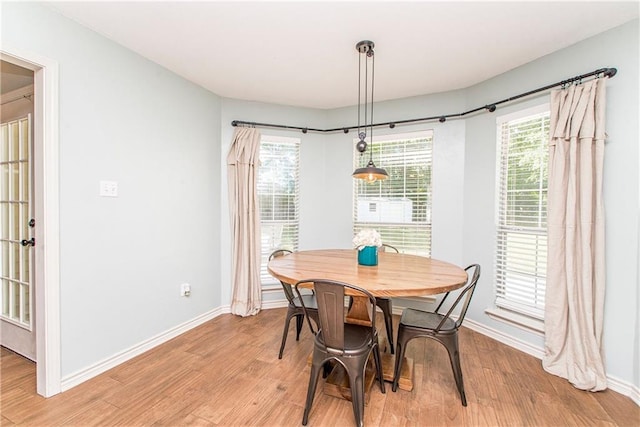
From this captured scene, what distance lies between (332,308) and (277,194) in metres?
2.27

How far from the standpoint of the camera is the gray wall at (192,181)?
197 centimetres

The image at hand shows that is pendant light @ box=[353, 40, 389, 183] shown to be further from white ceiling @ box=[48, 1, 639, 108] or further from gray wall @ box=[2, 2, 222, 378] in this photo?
gray wall @ box=[2, 2, 222, 378]

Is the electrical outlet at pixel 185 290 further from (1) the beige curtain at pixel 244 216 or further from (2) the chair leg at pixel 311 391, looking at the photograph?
(2) the chair leg at pixel 311 391

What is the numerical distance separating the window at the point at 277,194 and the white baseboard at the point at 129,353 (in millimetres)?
860

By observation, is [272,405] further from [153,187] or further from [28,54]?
[28,54]

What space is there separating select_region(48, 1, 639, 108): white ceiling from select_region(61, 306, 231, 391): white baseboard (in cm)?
250

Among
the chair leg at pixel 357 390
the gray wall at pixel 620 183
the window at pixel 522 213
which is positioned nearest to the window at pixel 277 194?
the chair leg at pixel 357 390

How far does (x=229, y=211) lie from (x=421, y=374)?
257cm

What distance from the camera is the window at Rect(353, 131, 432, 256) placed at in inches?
132

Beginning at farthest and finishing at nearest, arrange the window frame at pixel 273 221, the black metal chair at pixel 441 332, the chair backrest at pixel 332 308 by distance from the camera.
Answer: the window frame at pixel 273 221 < the black metal chair at pixel 441 332 < the chair backrest at pixel 332 308

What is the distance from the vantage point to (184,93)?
2.92 metres

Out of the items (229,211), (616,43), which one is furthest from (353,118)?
(616,43)

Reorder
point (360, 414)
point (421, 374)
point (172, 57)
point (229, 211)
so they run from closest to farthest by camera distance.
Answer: point (360, 414)
point (421, 374)
point (172, 57)
point (229, 211)

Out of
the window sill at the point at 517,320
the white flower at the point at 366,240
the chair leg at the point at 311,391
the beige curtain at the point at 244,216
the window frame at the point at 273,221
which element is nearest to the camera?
the chair leg at the point at 311,391
